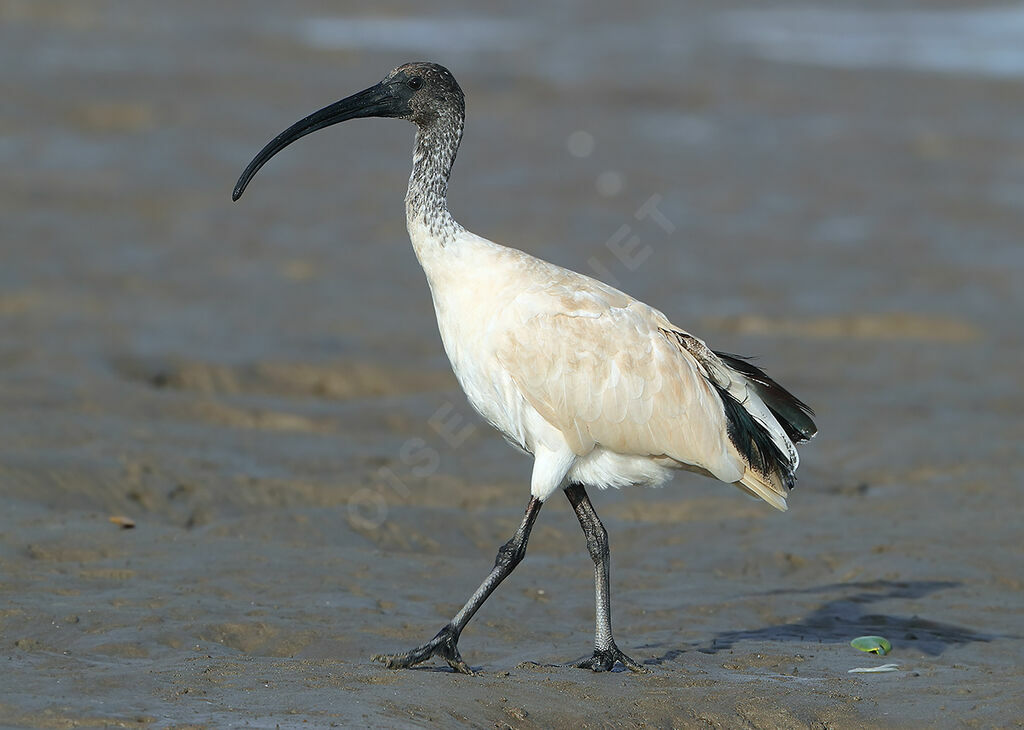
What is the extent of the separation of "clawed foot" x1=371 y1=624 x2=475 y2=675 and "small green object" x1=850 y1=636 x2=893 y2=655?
2.21m

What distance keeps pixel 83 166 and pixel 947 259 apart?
1013cm

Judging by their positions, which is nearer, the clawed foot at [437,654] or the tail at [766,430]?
the clawed foot at [437,654]

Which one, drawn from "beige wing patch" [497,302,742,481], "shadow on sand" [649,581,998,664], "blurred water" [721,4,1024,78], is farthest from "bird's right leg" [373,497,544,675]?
"blurred water" [721,4,1024,78]

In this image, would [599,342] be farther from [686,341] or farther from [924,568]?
[924,568]

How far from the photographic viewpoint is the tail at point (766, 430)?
746 cm

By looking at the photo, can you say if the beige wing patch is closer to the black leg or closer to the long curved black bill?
the black leg

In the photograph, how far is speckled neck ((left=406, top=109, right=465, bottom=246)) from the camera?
732cm

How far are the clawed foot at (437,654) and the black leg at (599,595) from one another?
592 mm

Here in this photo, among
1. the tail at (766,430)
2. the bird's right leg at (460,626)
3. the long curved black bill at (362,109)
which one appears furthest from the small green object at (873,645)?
the long curved black bill at (362,109)

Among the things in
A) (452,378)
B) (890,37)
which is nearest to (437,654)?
(452,378)

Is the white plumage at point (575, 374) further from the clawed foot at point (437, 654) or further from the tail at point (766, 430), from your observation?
the clawed foot at point (437, 654)

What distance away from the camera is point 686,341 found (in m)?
7.46

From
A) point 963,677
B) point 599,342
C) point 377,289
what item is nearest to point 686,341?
point 599,342

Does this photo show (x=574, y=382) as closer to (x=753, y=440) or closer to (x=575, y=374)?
(x=575, y=374)
